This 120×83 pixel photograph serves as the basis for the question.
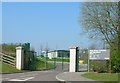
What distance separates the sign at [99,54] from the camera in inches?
1448

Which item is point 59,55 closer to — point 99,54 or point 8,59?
point 8,59

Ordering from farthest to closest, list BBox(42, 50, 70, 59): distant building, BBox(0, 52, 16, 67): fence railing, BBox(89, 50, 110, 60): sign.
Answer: BBox(42, 50, 70, 59): distant building, BBox(0, 52, 16, 67): fence railing, BBox(89, 50, 110, 60): sign

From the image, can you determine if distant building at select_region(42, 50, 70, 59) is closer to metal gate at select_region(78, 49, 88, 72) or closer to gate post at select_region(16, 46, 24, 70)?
metal gate at select_region(78, 49, 88, 72)

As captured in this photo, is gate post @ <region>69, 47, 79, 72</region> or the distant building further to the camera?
the distant building

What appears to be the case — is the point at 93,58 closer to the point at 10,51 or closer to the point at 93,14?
the point at 93,14

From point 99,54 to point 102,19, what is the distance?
7.84 metres

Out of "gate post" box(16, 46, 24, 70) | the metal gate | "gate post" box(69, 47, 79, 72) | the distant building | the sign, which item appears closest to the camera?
the sign

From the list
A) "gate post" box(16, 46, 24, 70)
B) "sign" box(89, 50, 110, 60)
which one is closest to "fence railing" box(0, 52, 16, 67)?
"gate post" box(16, 46, 24, 70)

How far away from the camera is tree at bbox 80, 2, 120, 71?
1694 inches

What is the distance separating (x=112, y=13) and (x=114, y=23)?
1321 mm

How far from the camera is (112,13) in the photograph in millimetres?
43188

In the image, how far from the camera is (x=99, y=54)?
37.5 meters

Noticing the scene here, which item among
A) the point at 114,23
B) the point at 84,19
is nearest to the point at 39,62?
the point at 84,19

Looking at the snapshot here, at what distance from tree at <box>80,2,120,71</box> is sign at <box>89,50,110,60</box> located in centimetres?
516
